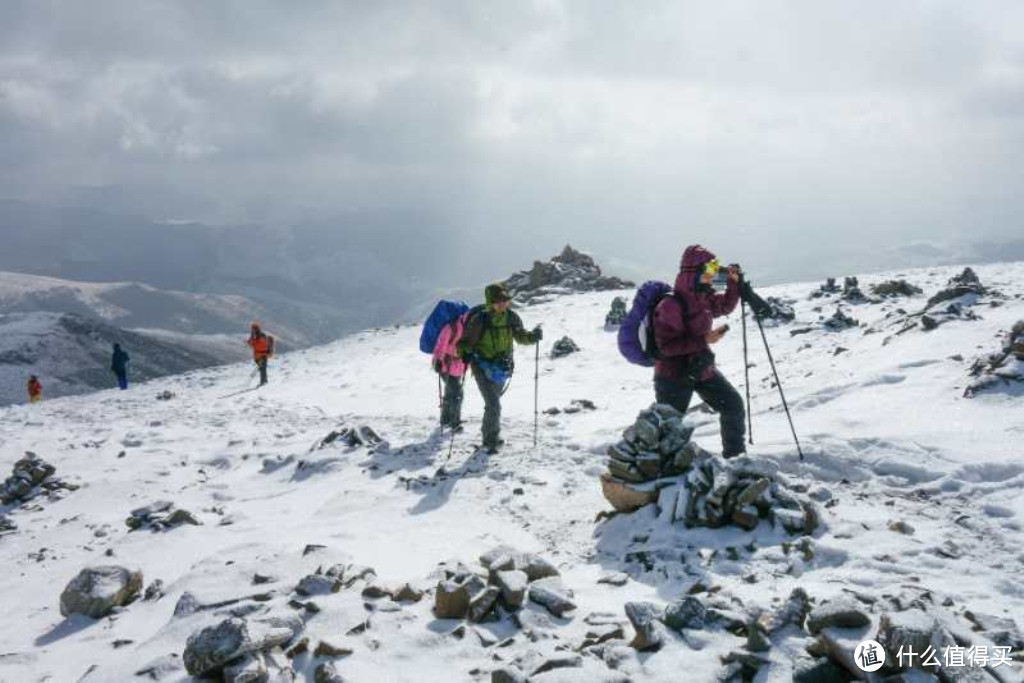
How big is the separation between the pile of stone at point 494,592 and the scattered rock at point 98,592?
381 cm

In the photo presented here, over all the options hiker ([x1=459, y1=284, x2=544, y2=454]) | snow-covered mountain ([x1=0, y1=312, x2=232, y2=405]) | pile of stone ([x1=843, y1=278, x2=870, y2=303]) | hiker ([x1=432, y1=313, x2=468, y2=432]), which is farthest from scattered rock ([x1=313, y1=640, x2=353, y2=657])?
snow-covered mountain ([x1=0, y1=312, x2=232, y2=405])

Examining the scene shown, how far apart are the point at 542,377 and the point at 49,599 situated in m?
15.6

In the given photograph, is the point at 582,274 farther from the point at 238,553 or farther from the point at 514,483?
the point at 238,553

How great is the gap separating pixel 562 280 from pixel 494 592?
4043cm

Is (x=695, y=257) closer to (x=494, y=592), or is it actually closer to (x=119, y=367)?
(x=494, y=592)

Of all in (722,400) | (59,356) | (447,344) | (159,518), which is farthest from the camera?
(59,356)

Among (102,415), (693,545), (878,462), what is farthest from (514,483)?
(102,415)

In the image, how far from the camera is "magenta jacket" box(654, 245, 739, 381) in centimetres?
908

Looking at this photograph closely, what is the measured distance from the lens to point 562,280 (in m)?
45.7

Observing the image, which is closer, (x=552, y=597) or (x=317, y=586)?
(x=552, y=597)

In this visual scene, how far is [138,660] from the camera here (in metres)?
5.33

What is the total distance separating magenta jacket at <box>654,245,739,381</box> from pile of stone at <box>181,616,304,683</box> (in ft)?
20.0

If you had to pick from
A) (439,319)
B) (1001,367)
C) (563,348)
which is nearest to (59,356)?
(563,348)

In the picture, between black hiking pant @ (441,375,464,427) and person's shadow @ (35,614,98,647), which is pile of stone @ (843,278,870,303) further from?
person's shadow @ (35,614,98,647)
